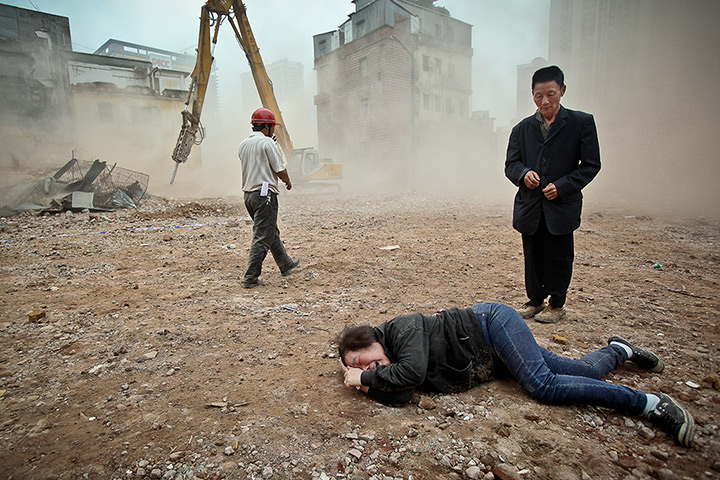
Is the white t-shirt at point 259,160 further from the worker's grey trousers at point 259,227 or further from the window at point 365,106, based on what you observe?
the window at point 365,106

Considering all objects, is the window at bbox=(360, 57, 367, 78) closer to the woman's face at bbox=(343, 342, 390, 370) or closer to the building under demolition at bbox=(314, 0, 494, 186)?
the building under demolition at bbox=(314, 0, 494, 186)

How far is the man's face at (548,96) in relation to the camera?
9.42 ft

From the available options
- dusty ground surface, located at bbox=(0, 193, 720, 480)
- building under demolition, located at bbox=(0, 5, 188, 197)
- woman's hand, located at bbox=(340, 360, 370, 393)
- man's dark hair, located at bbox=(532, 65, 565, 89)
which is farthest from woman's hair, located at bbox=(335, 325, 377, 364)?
building under demolition, located at bbox=(0, 5, 188, 197)

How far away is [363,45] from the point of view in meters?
27.5

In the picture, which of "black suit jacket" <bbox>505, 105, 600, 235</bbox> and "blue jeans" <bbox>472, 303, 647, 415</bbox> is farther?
"black suit jacket" <bbox>505, 105, 600, 235</bbox>

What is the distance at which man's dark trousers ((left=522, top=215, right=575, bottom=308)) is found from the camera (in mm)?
3078

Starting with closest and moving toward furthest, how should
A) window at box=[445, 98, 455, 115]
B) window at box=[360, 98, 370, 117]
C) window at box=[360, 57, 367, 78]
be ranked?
window at box=[360, 57, 367, 78], window at box=[360, 98, 370, 117], window at box=[445, 98, 455, 115]

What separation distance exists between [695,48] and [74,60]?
3305cm

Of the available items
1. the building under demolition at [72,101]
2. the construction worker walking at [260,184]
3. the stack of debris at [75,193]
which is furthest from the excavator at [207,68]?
the building under demolition at [72,101]

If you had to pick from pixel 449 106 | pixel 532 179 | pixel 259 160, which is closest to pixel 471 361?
pixel 532 179

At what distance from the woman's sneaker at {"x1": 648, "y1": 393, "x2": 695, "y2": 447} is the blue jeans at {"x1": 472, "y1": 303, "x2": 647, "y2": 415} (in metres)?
0.07

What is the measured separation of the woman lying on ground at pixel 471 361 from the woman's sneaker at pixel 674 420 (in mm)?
31

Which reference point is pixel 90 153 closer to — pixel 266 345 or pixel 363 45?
pixel 363 45

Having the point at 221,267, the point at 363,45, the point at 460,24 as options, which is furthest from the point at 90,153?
the point at 460,24
